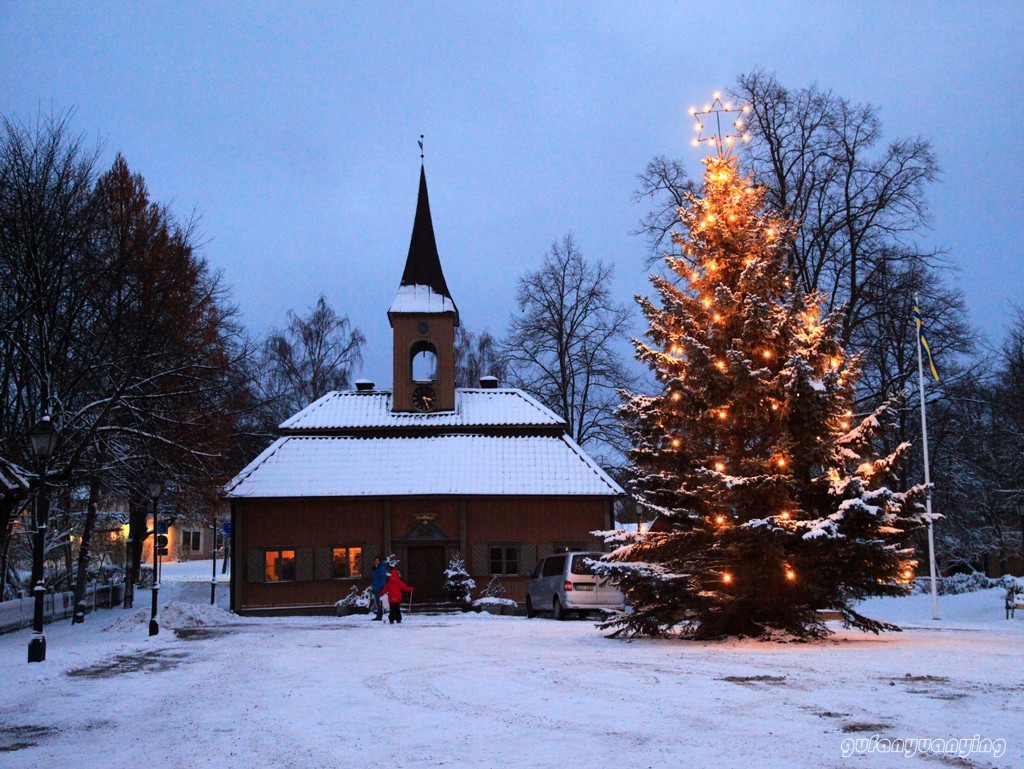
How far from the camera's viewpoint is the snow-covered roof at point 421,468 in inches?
1266

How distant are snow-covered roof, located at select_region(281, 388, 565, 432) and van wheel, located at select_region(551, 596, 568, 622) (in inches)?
465

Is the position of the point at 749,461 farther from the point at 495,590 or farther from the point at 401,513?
the point at 401,513

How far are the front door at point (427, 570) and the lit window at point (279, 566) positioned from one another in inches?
159

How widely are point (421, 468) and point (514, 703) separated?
23.9 metres

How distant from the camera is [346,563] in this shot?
32719 millimetres

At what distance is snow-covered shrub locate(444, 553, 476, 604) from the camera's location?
3072cm

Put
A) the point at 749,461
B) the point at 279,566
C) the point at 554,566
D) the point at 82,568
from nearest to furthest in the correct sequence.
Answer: the point at 749,461 → the point at 554,566 → the point at 82,568 → the point at 279,566

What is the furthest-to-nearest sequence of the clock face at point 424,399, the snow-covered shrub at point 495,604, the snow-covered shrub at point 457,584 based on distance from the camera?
the clock face at point 424,399 → the snow-covered shrub at point 457,584 → the snow-covered shrub at point 495,604

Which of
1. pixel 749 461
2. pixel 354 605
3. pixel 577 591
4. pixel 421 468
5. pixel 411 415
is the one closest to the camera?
pixel 749 461

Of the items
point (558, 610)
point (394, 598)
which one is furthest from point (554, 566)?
point (394, 598)

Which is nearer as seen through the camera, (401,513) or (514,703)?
(514,703)

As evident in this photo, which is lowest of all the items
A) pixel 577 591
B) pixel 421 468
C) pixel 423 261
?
pixel 577 591

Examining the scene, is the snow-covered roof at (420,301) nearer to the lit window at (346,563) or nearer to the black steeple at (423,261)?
the black steeple at (423,261)

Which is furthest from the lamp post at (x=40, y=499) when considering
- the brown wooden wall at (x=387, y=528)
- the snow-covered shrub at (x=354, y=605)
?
the brown wooden wall at (x=387, y=528)
